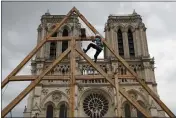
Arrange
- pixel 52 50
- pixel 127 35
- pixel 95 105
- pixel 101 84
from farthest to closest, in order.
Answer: pixel 127 35 → pixel 52 50 → pixel 101 84 → pixel 95 105

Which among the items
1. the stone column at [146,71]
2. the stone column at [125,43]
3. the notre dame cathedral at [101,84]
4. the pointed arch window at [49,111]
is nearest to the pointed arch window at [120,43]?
the notre dame cathedral at [101,84]

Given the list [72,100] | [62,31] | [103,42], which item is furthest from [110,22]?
[72,100]

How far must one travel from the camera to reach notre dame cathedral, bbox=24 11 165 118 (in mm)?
27094

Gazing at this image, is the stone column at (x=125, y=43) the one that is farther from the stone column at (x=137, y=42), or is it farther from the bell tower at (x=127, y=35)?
the stone column at (x=137, y=42)

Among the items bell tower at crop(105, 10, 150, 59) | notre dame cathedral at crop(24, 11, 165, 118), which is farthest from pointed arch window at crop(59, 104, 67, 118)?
bell tower at crop(105, 10, 150, 59)

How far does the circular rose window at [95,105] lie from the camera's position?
2717 centimetres

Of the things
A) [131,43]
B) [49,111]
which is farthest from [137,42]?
[49,111]

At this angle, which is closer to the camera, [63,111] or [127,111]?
[63,111]

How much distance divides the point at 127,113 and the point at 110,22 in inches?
448

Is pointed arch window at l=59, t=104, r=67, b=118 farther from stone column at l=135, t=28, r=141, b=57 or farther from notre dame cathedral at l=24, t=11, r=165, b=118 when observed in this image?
stone column at l=135, t=28, r=141, b=57

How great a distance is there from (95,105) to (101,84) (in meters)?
2.35

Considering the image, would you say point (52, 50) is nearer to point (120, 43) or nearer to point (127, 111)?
point (120, 43)

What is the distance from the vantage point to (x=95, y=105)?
2761cm

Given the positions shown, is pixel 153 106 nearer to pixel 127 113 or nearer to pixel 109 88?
pixel 127 113
